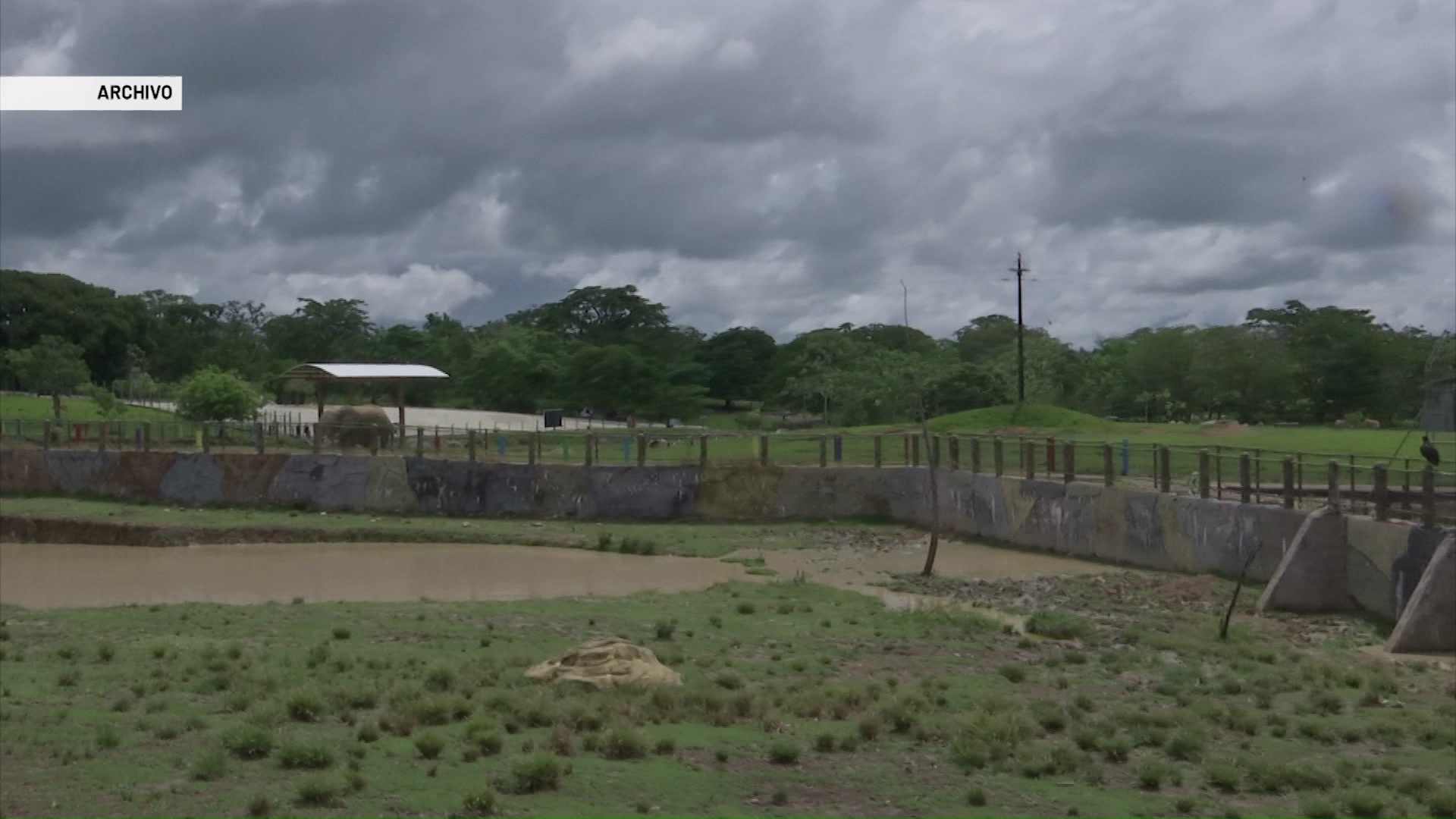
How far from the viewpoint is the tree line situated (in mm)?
70812

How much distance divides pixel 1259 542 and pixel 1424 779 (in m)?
15.0

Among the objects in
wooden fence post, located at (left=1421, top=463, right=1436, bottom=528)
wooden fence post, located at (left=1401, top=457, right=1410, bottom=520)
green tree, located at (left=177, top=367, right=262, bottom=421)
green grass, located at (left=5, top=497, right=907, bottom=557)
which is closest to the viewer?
wooden fence post, located at (left=1421, top=463, right=1436, bottom=528)

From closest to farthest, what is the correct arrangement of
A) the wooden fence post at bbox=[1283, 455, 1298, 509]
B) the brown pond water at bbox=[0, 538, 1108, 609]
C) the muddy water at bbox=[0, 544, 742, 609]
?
the wooden fence post at bbox=[1283, 455, 1298, 509] < the brown pond water at bbox=[0, 538, 1108, 609] < the muddy water at bbox=[0, 544, 742, 609]

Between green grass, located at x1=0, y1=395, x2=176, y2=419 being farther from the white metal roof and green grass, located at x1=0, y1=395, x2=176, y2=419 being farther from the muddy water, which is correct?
the muddy water

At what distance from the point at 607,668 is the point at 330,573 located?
2071 centimetres

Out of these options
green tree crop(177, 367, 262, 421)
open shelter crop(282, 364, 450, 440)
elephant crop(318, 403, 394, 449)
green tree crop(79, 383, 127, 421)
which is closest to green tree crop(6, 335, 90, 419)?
green tree crop(79, 383, 127, 421)

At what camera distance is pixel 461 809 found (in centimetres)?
1141

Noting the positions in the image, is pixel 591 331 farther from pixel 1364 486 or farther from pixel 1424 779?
pixel 1424 779

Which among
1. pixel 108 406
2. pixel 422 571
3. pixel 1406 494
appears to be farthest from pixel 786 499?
pixel 108 406

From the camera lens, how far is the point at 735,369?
103625 mm

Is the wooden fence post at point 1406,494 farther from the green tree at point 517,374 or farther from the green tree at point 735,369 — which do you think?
the green tree at point 735,369

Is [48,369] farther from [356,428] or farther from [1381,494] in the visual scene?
[1381,494]

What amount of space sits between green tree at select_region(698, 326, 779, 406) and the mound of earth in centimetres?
8449

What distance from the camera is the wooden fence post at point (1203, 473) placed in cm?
2978
